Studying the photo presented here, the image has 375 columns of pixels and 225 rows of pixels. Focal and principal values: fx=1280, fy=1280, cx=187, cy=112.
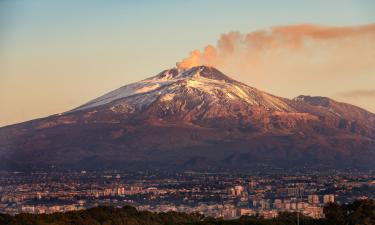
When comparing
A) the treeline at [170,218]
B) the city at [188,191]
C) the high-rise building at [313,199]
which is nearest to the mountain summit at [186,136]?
the city at [188,191]

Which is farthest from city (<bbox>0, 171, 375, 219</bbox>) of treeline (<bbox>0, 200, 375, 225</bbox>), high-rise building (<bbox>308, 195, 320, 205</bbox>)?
treeline (<bbox>0, 200, 375, 225</bbox>)

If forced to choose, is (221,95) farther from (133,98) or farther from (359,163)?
(359,163)

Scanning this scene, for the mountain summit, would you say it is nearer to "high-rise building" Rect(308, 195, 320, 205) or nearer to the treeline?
"high-rise building" Rect(308, 195, 320, 205)

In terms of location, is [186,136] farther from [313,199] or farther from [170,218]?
[170,218]

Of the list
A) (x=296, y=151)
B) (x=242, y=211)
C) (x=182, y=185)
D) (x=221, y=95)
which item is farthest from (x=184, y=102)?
(x=242, y=211)

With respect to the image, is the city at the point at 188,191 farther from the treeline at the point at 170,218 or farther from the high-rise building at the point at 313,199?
the treeline at the point at 170,218

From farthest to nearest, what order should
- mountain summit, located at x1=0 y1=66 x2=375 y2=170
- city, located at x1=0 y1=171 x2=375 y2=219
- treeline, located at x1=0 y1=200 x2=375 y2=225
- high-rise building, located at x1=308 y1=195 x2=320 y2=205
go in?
mountain summit, located at x1=0 y1=66 x2=375 y2=170 < high-rise building, located at x1=308 y1=195 x2=320 y2=205 < city, located at x1=0 y1=171 x2=375 y2=219 < treeline, located at x1=0 y1=200 x2=375 y2=225

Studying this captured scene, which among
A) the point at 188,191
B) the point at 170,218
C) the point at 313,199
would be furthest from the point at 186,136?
the point at 170,218
